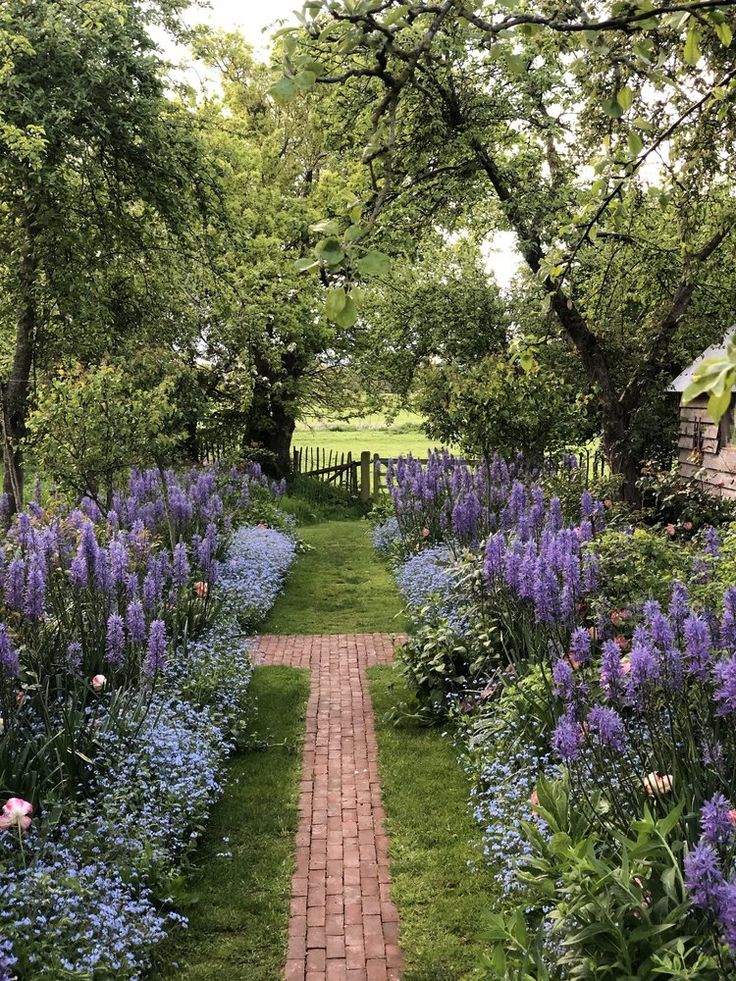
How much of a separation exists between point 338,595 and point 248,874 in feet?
22.7

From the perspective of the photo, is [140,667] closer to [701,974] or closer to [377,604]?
[701,974]

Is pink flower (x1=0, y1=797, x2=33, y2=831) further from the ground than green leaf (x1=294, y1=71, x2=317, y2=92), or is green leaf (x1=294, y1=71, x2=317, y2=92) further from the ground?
green leaf (x1=294, y1=71, x2=317, y2=92)

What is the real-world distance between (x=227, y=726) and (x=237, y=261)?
529 inches

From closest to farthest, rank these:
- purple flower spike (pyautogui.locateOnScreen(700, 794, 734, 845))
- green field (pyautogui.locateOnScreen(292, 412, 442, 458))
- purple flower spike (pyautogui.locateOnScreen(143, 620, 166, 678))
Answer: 1. purple flower spike (pyautogui.locateOnScreen(700, 794, 734, 845))
2. purple flower spike (pyautogui.locateOnScreen(143, 620, 166, 678))
3. green field (pyautogui.locateOnScreen(292, 412, 442, 458))

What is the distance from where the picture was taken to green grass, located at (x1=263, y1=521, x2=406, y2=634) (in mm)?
9945

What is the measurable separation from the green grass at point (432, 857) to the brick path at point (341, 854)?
9 centimetres

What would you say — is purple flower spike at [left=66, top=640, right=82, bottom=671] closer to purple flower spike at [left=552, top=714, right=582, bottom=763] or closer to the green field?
purple flower spike at [left=552, top=714, right=582, bottom=763]

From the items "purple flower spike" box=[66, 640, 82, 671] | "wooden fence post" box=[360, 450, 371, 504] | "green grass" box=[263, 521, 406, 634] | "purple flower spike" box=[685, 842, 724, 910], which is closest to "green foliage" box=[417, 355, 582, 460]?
"green grass" box=[263, 521, 406, 634]

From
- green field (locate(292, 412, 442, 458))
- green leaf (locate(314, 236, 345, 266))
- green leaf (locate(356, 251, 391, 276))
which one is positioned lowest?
green field (locate(292, 412, 442, 458))

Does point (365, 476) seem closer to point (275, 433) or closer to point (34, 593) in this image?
point (275, 433)

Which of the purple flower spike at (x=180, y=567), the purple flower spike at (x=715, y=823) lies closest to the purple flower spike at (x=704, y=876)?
the purple flower spike at (x=715, y=823)

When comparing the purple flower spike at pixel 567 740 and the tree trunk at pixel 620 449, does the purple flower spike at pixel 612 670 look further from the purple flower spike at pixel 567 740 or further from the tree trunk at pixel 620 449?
the tree trunk at pixel 620 449

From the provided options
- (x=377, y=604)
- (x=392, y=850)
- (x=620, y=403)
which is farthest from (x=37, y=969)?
(x=620, y=403)

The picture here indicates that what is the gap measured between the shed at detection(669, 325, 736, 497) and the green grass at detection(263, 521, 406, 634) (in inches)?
177
